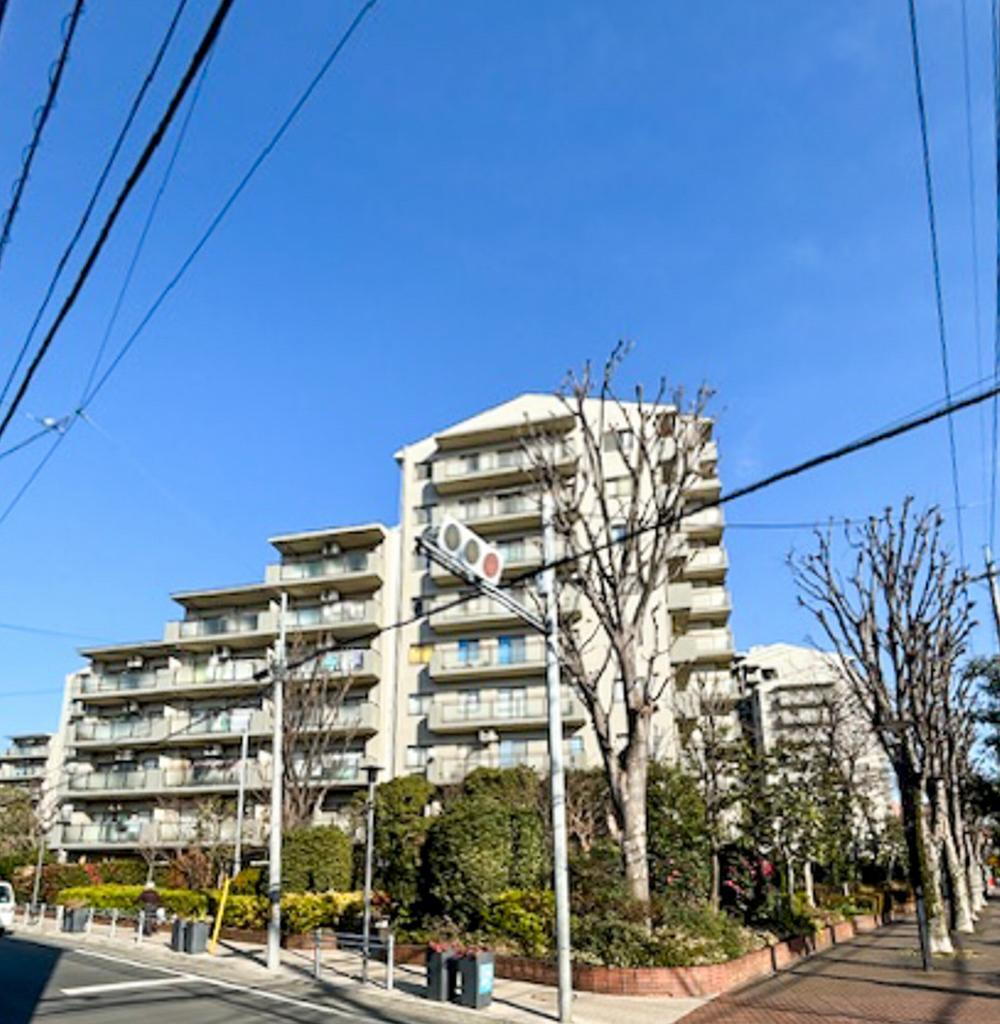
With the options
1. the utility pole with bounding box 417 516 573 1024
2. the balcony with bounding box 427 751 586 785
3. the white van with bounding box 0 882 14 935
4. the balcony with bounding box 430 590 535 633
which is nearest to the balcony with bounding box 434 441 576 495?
the balcony with bounding box 430 590 535 633

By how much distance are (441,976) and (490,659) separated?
2496 cm

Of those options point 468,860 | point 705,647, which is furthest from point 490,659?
point 468,860

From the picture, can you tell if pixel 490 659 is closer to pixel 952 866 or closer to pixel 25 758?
pixel 952 866

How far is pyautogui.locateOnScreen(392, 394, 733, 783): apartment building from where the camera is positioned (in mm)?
35188

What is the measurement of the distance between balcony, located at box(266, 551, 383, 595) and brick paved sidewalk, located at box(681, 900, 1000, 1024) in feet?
91.9

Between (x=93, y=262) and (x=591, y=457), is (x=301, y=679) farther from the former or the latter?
(x=93, y=262)

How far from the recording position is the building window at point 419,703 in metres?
38.0

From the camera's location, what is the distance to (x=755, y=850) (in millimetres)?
19766

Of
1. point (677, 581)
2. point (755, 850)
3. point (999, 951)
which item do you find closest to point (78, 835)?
point (677, 581)

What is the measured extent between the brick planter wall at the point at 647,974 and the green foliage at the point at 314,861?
21.3 ft

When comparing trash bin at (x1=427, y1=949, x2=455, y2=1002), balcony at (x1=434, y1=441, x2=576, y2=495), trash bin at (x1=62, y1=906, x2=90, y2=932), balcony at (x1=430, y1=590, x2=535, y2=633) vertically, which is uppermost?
balcony at (x1=434, y1=441, x2=576, y2=495)

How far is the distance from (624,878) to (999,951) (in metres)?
9.26

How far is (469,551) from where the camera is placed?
974 cm

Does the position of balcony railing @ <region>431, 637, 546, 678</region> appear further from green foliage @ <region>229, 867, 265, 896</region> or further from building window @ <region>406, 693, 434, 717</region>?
green foliage @ <region>229, 867, 265, 896</region>
